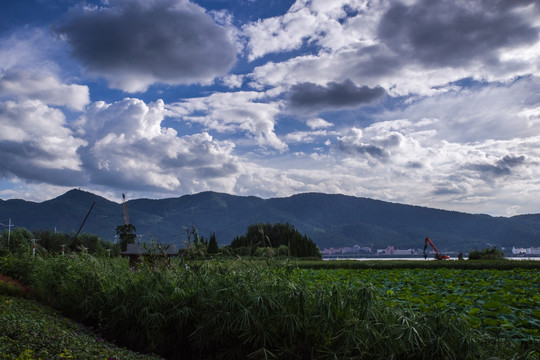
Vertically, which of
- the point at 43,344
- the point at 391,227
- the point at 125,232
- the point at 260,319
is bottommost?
the point at 43,344

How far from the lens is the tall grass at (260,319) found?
5.34 meters

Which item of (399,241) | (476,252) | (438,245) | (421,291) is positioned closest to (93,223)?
(399,241)

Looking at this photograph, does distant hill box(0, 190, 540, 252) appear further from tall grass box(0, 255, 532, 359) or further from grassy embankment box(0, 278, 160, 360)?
grassy embankment box(0, 278, 160, 360)

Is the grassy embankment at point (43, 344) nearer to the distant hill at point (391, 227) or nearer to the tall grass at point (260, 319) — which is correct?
the tall grass at point (260, 319)

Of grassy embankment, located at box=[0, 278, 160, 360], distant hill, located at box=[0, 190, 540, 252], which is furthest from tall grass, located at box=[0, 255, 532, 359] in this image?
distant hill, located at box=[0, 190, 540, 252]

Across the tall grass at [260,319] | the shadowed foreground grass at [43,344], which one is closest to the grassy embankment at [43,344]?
the shadowed foreground grass at [43,344]

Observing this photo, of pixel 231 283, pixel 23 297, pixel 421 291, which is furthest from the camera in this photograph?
pixel 23 297

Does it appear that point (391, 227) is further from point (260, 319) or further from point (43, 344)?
point (43, 344)

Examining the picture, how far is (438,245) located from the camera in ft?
460

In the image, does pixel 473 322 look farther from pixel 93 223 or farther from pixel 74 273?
pixel 93 223

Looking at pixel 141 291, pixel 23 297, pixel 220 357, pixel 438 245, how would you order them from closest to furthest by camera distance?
pixel 220 357
pixel 141 291
pixel 23 297
pixel 438 245

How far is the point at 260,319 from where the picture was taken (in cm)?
598

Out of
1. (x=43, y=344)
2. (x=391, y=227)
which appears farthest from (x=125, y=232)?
(x=391, y=227)

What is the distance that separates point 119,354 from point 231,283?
6.40 ft
